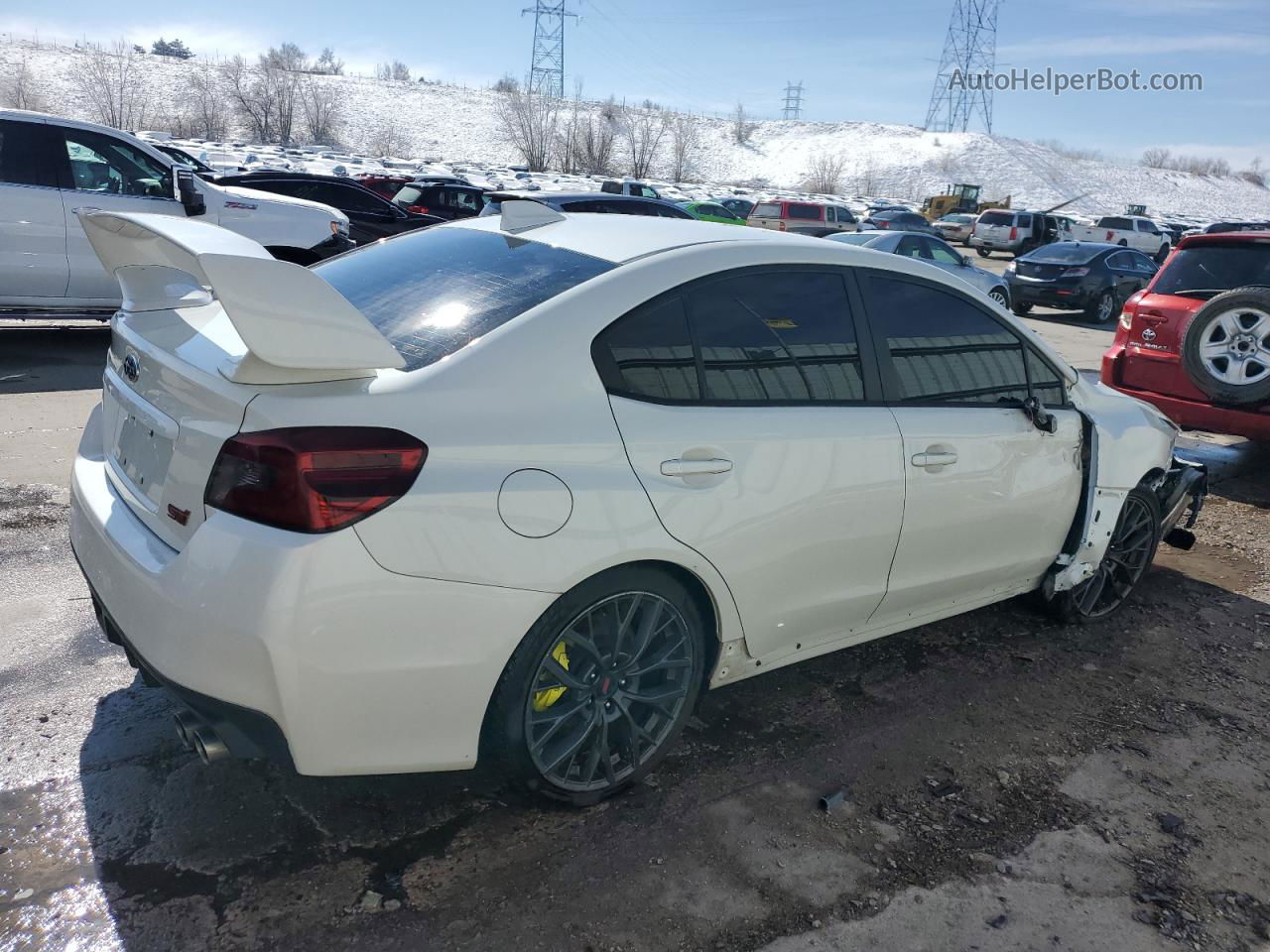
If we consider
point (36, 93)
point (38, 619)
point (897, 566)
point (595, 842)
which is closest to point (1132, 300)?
point (897, 566)

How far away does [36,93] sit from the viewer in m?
64.2

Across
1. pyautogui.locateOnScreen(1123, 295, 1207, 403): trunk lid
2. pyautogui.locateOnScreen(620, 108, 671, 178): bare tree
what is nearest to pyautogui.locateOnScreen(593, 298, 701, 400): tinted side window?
pyautogui.locateOnScreen(1123, 295, 1207, 403): trunk lid

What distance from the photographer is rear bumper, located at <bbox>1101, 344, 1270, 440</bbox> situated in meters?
6.60

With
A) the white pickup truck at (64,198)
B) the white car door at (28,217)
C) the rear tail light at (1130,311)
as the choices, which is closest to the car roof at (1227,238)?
the rear tail light at (1130,311)

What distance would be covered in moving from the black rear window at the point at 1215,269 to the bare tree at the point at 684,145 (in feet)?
208

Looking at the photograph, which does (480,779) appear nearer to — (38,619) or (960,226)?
(38,619)

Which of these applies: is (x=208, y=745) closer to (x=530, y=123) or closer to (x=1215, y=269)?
(x=1215, y=269)

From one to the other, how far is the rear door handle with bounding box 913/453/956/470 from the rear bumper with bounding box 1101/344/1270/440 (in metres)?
4.39

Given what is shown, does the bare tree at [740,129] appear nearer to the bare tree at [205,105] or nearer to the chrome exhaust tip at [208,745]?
the bare tree at [205,105]

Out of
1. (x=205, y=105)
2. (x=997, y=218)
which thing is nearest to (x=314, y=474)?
(x=997, y=218)

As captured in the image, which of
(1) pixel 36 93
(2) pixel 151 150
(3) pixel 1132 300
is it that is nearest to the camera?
(3) pixel 1132 300

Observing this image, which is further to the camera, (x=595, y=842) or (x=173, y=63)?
(x=173, y=63)

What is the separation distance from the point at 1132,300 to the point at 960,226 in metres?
34.5

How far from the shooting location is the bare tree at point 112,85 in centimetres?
5964
